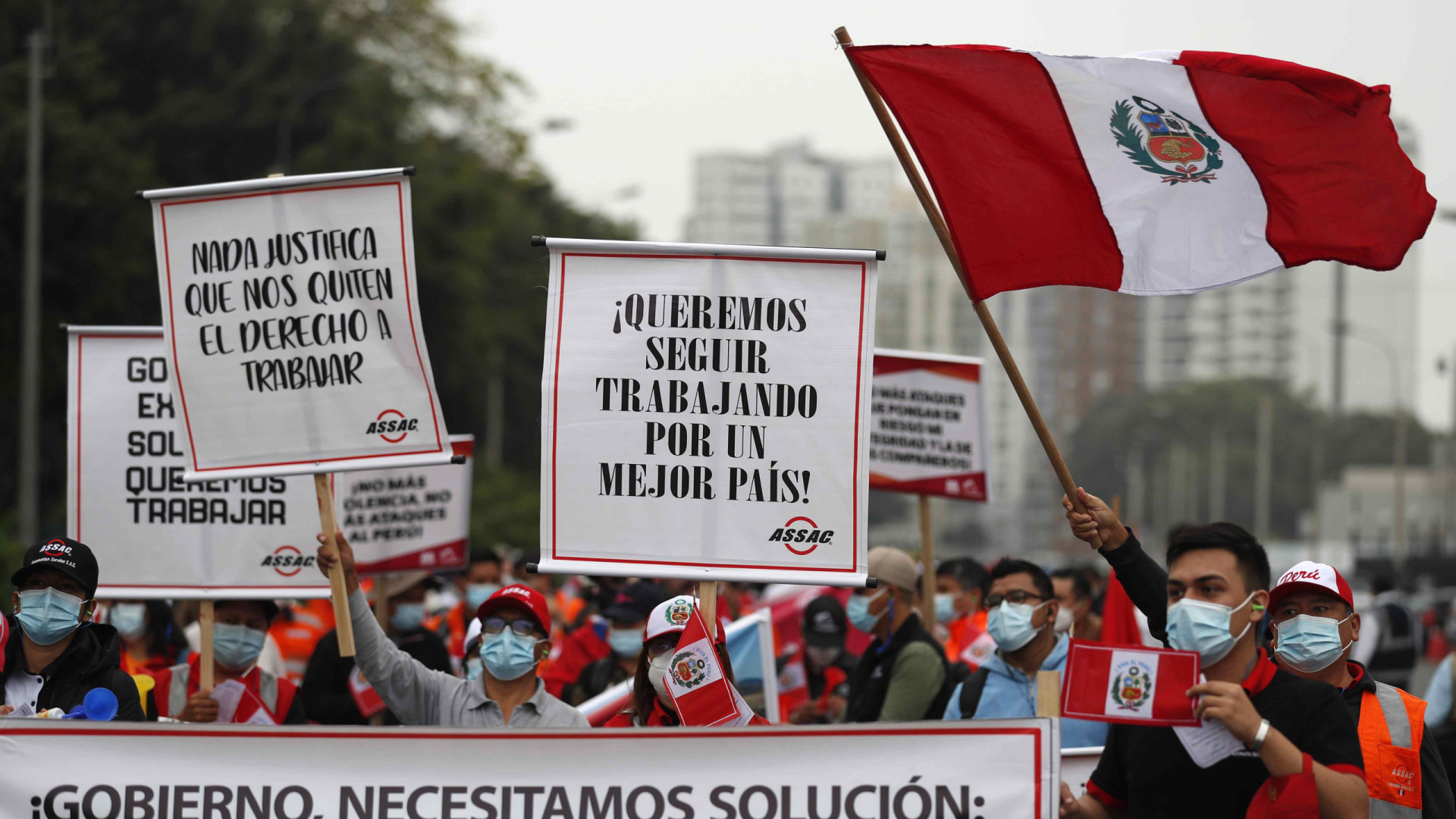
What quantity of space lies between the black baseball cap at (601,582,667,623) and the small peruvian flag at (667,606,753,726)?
3.03 metres

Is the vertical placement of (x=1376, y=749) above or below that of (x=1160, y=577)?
below

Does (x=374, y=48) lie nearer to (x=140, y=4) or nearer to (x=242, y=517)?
(x=140, y=4)

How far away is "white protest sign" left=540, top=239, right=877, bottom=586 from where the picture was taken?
4938 mm

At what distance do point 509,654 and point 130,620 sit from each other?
3.82m

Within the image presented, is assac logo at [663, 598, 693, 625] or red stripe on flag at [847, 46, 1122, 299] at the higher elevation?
red stripe on flag at [847, 46, 1122, 299]

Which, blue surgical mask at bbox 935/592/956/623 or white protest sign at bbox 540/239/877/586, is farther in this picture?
blue surgical mask at bbox 935/592/956/623

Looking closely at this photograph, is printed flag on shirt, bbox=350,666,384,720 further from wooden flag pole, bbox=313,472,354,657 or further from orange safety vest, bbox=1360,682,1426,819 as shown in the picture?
orange safety vest, bbox=1360,682,1426,819

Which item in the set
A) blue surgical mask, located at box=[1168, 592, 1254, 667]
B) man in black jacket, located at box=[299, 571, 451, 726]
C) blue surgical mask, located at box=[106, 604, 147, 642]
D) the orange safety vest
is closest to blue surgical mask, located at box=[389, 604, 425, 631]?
man in black jacket, located at box=[299, 571, 451, 726]

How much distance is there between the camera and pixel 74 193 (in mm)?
21938

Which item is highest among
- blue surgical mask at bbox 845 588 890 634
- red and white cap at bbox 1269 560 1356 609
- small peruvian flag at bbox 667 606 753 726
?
red and white cap at bbox 1269 560 1356 609

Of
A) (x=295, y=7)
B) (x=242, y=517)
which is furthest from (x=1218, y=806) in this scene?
(x=295, y=7)

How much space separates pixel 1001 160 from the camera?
5.43 metres

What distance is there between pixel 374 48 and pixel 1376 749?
127ft

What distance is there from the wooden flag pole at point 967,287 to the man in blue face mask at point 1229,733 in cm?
47
